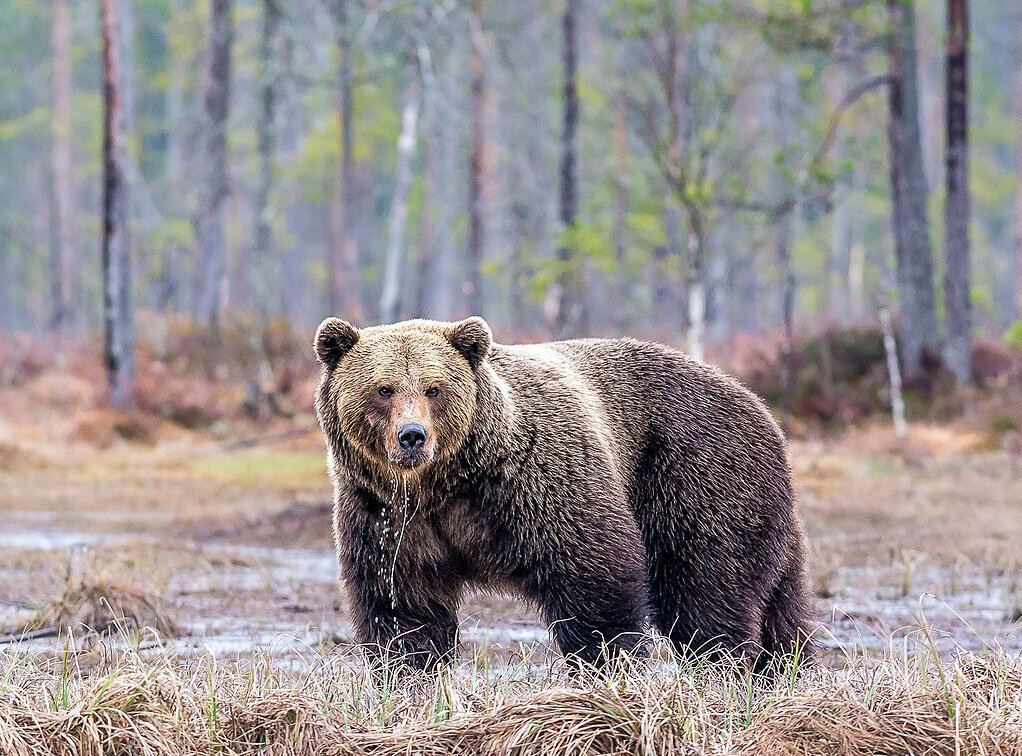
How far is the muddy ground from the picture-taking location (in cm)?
732

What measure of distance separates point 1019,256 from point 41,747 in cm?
2439

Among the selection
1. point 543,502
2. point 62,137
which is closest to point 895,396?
point 543,502

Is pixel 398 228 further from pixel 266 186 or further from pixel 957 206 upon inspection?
pixel 957 206

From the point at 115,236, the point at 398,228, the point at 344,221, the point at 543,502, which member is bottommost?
the point at 543,502

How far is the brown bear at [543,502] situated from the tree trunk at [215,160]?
18.4m

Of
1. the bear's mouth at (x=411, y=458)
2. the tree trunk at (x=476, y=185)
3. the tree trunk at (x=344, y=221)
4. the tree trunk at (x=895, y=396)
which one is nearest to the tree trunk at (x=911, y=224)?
the tree trunk at (x=895, y=396)

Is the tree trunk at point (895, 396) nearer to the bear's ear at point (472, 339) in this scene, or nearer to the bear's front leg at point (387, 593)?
the bear's ear at point (472, 339)

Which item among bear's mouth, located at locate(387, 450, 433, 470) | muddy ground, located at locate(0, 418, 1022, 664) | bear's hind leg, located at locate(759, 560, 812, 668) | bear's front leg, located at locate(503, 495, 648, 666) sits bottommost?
muddy ground, located at locate(0, 418, 1022, 664)

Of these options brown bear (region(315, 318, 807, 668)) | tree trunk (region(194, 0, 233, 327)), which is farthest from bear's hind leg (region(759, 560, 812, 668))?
tree trunk (region(194, 0, 233, 327))

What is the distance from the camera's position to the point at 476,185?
26.0 meters

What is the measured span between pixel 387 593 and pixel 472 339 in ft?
3.59

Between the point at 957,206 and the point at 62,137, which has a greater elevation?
the point at 62,137

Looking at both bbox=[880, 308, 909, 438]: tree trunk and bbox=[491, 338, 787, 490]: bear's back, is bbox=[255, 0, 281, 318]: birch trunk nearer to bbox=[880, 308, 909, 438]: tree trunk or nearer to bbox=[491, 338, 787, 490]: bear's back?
bbox=[880, 308, 909, 438]: tree trunk

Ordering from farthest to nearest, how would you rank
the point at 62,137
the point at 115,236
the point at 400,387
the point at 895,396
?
the point at 62,137 < the point at 115,236 < the point at 895,396 < the point at 400,387
